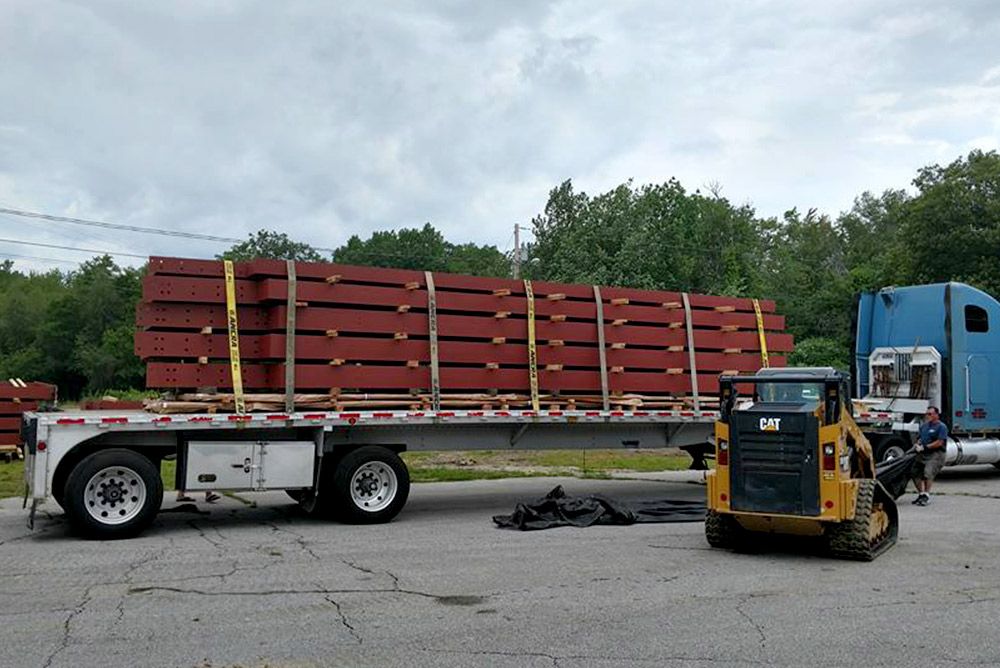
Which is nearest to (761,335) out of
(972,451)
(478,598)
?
(972,451)

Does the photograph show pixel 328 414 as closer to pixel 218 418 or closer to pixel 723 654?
pixel 218 418

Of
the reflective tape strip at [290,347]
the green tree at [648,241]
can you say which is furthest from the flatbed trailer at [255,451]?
the green tree at [648,241]

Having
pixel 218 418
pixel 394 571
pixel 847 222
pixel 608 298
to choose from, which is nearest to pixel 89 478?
pixel 218 418

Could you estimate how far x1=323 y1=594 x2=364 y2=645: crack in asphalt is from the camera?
6.66 meters

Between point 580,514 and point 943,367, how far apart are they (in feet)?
31.3

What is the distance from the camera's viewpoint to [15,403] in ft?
77.4

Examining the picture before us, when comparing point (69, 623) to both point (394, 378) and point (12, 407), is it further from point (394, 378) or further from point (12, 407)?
point (12, 407)

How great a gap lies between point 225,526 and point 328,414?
6.50 feet

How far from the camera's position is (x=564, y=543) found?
426 inches

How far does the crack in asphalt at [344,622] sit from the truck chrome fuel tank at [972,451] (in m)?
14.3

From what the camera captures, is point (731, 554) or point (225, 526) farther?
point (225, 526)

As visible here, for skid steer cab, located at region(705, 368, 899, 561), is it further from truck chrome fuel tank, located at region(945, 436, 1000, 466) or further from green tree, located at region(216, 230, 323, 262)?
green tree, located at region(216, 230, 323, 262)

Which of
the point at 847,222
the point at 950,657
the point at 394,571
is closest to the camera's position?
the point at 950,657

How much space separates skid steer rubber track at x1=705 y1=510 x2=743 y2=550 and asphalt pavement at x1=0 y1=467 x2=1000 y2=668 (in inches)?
6.8
